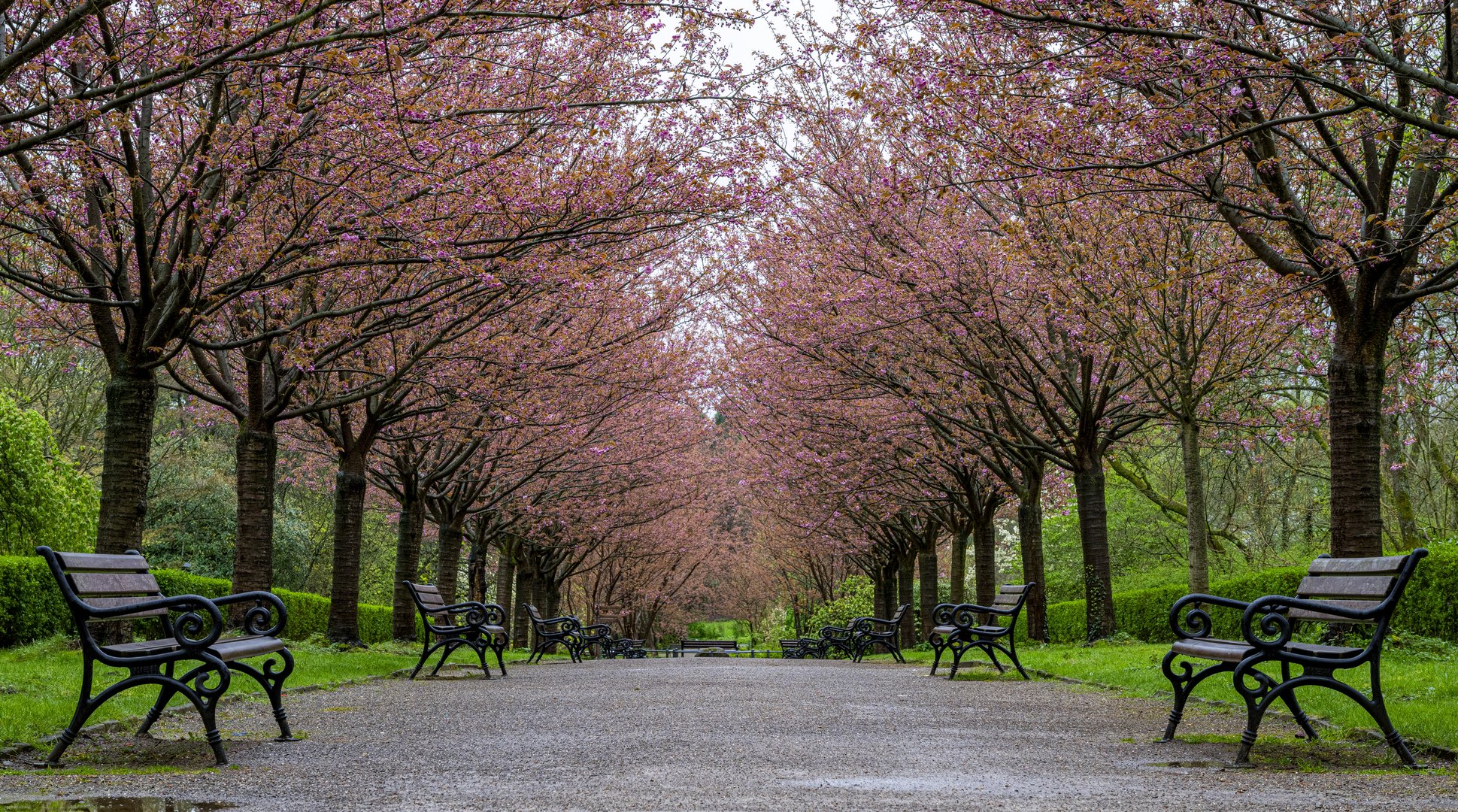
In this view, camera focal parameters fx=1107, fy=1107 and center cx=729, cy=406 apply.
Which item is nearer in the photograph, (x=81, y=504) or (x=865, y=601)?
(x=81, y=504)

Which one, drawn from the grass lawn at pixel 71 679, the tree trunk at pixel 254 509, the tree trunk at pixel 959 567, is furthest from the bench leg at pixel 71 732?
the tree trunk at pixel 959 567

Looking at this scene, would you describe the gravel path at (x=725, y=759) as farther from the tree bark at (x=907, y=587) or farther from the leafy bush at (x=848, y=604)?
the leafy bush at (x=848, y=604)

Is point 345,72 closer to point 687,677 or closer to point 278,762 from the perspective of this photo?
point 278,762

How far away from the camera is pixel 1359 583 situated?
6.06m

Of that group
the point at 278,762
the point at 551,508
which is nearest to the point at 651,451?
the point at 551,508

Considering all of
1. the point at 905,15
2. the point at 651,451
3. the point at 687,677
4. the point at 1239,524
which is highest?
the point at 905,15

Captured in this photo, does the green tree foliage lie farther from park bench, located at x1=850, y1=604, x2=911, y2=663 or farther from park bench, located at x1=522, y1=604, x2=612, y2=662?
park bench, located at x1=850, y1=604, x2=911, y2=663

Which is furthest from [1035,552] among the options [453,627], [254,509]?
[254,509]

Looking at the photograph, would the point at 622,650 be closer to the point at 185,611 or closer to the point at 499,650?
the point at 499,650

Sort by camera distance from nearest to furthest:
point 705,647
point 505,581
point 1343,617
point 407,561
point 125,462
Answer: point 1343,617 < point 125,462 < point 407,561 < point 505,581 < point 705,647

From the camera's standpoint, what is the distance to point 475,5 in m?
7.39

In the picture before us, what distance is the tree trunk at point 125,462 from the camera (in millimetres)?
10703

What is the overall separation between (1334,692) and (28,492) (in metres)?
19.9

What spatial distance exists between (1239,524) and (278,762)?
1015 inches
